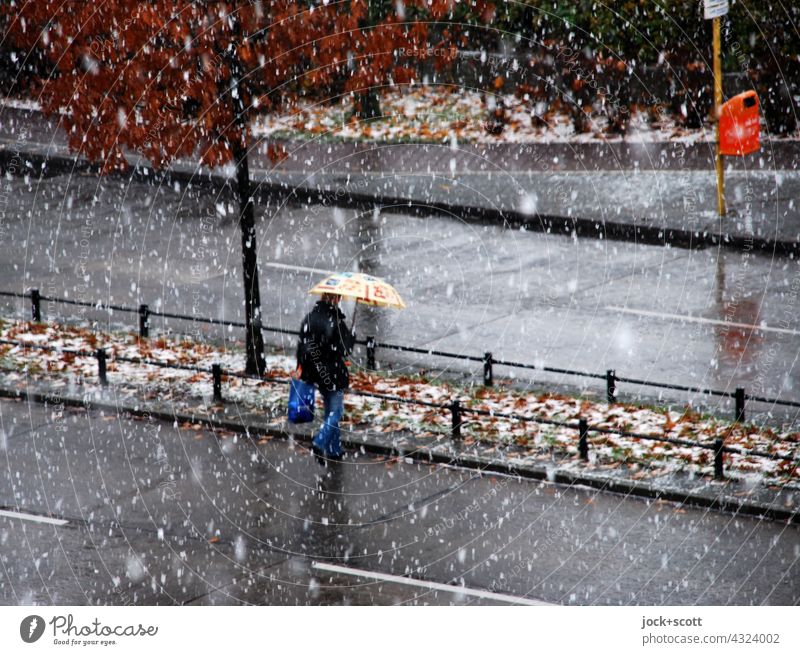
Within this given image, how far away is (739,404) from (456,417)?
2832mm

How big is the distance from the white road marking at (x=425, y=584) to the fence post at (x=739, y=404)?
4.27 meters

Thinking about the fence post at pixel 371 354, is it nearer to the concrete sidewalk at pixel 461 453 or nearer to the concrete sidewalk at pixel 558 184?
the concrete sidewalk at pixel 461 453

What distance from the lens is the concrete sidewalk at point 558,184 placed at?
22.4 meters

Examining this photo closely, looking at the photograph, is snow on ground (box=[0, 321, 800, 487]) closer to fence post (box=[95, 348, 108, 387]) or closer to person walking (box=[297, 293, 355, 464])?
fence post (box=[95, 348, 108, 387])

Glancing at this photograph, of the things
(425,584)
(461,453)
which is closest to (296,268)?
(461,453)

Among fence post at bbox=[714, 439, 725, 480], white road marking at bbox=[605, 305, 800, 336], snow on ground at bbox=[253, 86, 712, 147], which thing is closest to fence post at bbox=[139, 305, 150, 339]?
white road marking at bbox=[605, 305, 800, 336]

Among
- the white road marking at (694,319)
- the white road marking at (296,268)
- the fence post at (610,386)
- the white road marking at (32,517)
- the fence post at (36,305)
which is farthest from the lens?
the white road marking at (296,268)

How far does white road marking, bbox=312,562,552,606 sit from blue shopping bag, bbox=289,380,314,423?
2.56 metres

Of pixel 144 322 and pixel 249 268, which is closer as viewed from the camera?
pixel 249 268

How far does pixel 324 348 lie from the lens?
515 inches

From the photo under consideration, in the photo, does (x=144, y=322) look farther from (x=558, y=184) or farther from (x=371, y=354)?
(x=558, y=184)

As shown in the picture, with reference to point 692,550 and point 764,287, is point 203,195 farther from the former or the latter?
point 692,550

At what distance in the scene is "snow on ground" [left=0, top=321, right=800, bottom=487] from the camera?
1311 centimetres

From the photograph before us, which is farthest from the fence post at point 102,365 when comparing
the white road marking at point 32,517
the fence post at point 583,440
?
the fence post at point 583,440
